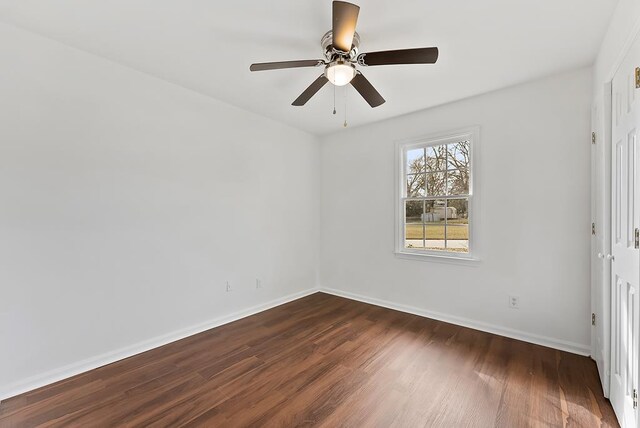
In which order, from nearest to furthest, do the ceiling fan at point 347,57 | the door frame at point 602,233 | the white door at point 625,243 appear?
the white door at point 625,243 → the ceiling fan at point 347,57 → the door frame at point 602,233

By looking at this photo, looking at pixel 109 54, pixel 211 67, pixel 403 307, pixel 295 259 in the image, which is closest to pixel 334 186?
pixel 295 259

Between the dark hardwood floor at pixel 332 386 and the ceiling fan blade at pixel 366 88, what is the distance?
2.25 m

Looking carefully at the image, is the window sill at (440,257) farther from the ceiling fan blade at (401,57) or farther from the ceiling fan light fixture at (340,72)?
the ceiling fan light fixture at (340,72)

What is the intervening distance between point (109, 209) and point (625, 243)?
12.1 feet

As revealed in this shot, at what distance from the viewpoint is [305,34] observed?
6.82ft

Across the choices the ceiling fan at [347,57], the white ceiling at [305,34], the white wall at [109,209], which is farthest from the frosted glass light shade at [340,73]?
the white wall at [109,209]

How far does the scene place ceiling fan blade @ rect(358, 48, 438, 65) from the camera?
1.77 metres

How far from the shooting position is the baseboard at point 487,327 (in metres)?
2.59

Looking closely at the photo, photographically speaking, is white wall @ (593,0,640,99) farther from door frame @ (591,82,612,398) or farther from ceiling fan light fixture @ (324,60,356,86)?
ceiling fan light fixture @ (324,60,356,86)

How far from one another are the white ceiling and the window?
764mm

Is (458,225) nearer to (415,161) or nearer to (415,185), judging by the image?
(415,185)

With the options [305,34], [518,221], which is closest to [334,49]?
[305,34]

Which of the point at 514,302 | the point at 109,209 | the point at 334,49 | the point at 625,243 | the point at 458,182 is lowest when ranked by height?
the point at 514,302

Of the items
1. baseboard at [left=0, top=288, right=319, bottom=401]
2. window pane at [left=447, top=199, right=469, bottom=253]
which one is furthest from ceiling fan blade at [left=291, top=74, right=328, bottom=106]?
baseboard at [left=0, top=288, right=319, bottom=401]
